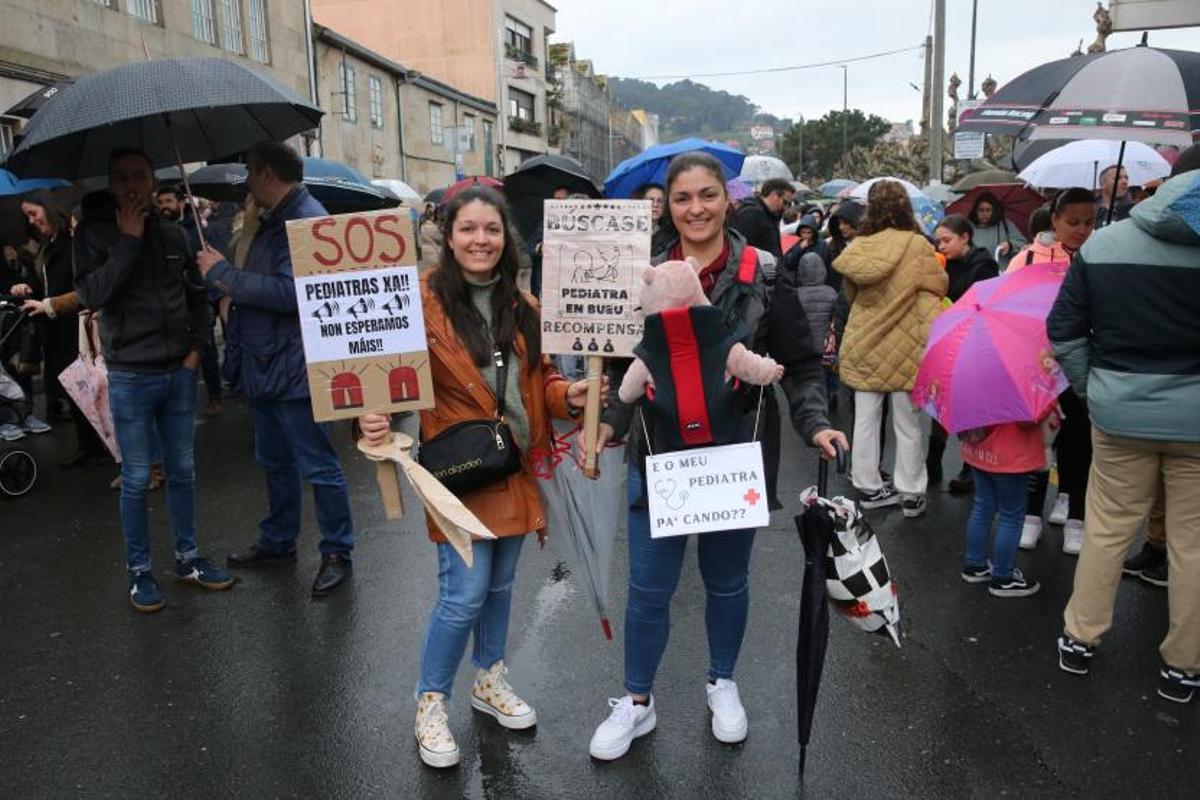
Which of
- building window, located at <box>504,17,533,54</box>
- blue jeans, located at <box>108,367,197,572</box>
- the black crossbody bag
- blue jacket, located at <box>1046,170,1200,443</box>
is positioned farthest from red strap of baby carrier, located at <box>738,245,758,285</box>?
building window, located at <box>504,17,533,54</box>

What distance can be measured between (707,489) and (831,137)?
70.6m

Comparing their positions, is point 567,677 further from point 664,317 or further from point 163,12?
point 163,12

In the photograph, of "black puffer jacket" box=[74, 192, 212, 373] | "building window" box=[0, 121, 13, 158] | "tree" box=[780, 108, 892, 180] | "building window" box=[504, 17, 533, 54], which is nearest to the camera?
"black puffer jacket" box=[74, 192, 212, 373]

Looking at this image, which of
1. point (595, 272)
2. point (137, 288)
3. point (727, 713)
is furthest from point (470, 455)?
point (137, 288)

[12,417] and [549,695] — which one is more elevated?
[12,417]

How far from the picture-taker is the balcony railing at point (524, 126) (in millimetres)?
45925

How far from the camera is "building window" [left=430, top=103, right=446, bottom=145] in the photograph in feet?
113

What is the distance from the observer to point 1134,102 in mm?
4445

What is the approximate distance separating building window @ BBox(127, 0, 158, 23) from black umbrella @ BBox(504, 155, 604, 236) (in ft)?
35.4

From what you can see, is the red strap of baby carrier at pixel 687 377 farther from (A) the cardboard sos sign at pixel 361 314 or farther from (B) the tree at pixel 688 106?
(B) the tree at pixel 688 106

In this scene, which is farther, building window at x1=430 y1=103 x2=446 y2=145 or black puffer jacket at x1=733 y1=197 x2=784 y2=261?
building window at x1=430 y1=103 x2=446 y2=145

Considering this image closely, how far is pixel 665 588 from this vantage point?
3246 mm

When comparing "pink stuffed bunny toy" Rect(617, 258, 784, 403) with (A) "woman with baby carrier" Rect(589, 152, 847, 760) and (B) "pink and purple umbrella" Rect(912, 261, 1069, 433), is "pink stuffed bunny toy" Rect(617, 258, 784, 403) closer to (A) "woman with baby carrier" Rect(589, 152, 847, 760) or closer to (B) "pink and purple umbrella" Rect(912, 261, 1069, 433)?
(A) "woman with baby carrier" Rect(589, 152, 847, 760)

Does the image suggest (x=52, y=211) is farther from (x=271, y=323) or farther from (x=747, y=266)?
(x=747, y=266)
